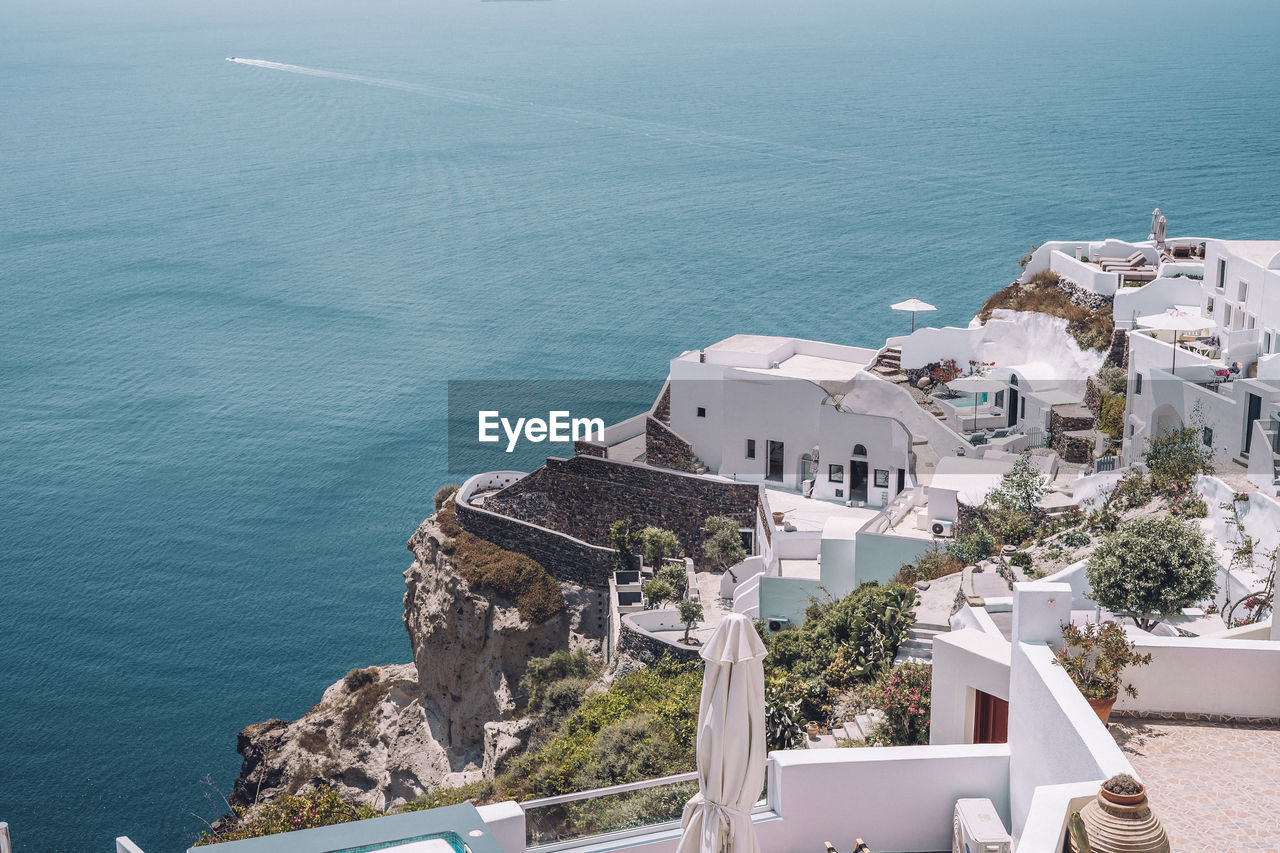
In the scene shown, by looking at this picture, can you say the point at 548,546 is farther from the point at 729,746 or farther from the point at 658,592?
the point at 729,746

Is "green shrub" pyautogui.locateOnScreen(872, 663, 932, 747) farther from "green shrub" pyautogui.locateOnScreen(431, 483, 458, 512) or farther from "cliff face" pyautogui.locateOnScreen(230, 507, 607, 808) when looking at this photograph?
"green shrub" pyautogui.locateOnScreen(431, 483, 458, 512)

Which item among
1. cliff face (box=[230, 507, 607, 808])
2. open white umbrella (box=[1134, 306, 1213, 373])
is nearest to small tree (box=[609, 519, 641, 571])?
cliff face (box=[230, 507, 607, 808])

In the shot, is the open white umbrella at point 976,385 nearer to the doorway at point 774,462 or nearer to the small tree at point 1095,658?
the doorway at point 774,462

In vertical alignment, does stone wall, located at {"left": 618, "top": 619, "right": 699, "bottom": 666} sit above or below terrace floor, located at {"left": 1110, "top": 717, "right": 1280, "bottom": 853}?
below

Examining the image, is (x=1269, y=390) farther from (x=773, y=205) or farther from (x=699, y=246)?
(x=773, y=205)

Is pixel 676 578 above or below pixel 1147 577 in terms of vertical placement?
below

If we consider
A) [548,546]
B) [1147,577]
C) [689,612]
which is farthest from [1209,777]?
[548,546]
